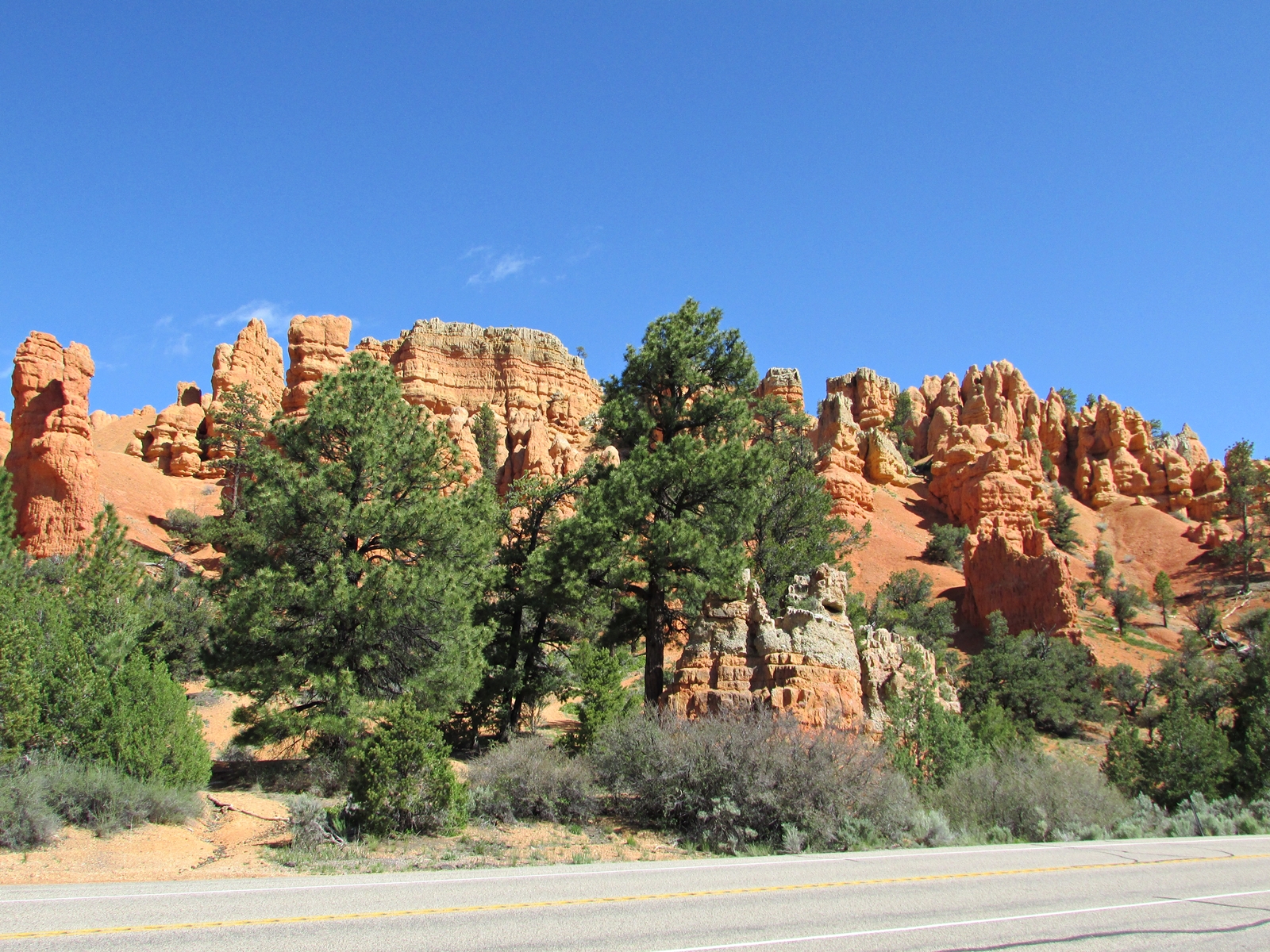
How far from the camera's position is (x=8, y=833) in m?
9.45

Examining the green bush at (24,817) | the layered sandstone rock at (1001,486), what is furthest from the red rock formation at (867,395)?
the green bush at (24,817)

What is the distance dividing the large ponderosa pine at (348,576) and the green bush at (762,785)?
193 inches

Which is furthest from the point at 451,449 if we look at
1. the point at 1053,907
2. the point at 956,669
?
the point at 956,669

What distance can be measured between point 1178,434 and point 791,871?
102 m

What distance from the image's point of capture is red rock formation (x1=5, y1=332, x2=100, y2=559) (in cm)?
3506

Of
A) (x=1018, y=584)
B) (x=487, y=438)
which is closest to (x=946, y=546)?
(x=1018, y=584)

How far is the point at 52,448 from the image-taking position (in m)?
35.8

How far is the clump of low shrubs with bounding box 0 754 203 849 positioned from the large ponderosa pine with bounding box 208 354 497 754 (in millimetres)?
2708

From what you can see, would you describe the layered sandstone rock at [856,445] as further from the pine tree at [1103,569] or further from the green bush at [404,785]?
the green bush at [404,785]

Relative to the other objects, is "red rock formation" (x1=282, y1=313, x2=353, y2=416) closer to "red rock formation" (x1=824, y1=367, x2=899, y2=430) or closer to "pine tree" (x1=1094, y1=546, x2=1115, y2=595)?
"red rock formation" (x1=824, y1=367, x2=899, y2=430)

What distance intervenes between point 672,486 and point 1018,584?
32.7 m

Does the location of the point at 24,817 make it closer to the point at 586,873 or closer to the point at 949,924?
the point at 586,873

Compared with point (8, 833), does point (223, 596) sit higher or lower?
higher

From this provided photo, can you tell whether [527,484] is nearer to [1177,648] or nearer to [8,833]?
[8,833]
